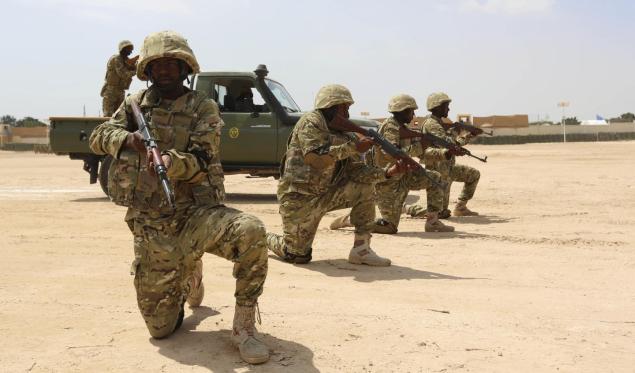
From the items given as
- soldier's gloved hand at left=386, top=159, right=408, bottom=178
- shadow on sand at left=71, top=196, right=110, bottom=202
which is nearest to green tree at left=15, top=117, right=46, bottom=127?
shadow on sand at left=71, top=196, right=110, bottom=202

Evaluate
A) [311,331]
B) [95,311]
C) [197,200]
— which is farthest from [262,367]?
[95,311]

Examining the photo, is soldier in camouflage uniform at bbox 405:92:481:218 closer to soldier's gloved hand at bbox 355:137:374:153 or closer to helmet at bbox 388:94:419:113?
helmet at bbox 388:94:419:113

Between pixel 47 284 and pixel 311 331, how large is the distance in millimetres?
2143

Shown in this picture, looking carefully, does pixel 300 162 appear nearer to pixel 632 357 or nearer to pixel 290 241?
pixel 290 241

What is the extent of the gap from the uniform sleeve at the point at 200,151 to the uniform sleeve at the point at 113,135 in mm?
289

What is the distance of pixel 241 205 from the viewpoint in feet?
32.0

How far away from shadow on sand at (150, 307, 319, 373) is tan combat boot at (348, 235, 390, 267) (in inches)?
78.1

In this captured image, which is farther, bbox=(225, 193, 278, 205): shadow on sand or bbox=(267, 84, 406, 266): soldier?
bbox=(225, 193, 278, 205): shadow on sand

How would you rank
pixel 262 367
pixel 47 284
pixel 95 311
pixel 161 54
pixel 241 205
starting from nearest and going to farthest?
pixel 262 367 < pixel 161 54 < pixel 95 311 < pixel 47 284 < pixel 241 205

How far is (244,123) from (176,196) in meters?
6.47

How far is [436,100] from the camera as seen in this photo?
7.94 m

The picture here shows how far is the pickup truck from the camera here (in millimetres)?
9859

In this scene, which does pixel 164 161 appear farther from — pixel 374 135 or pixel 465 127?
pixel 465 127

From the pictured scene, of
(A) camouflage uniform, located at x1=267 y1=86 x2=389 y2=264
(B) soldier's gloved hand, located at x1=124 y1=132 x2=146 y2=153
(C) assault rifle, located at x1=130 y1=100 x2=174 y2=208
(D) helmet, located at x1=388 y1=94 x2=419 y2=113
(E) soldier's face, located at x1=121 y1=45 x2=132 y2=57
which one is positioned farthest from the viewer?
(E) soldier's face, located at x1=121 y1=45 x2=132 y2=57
